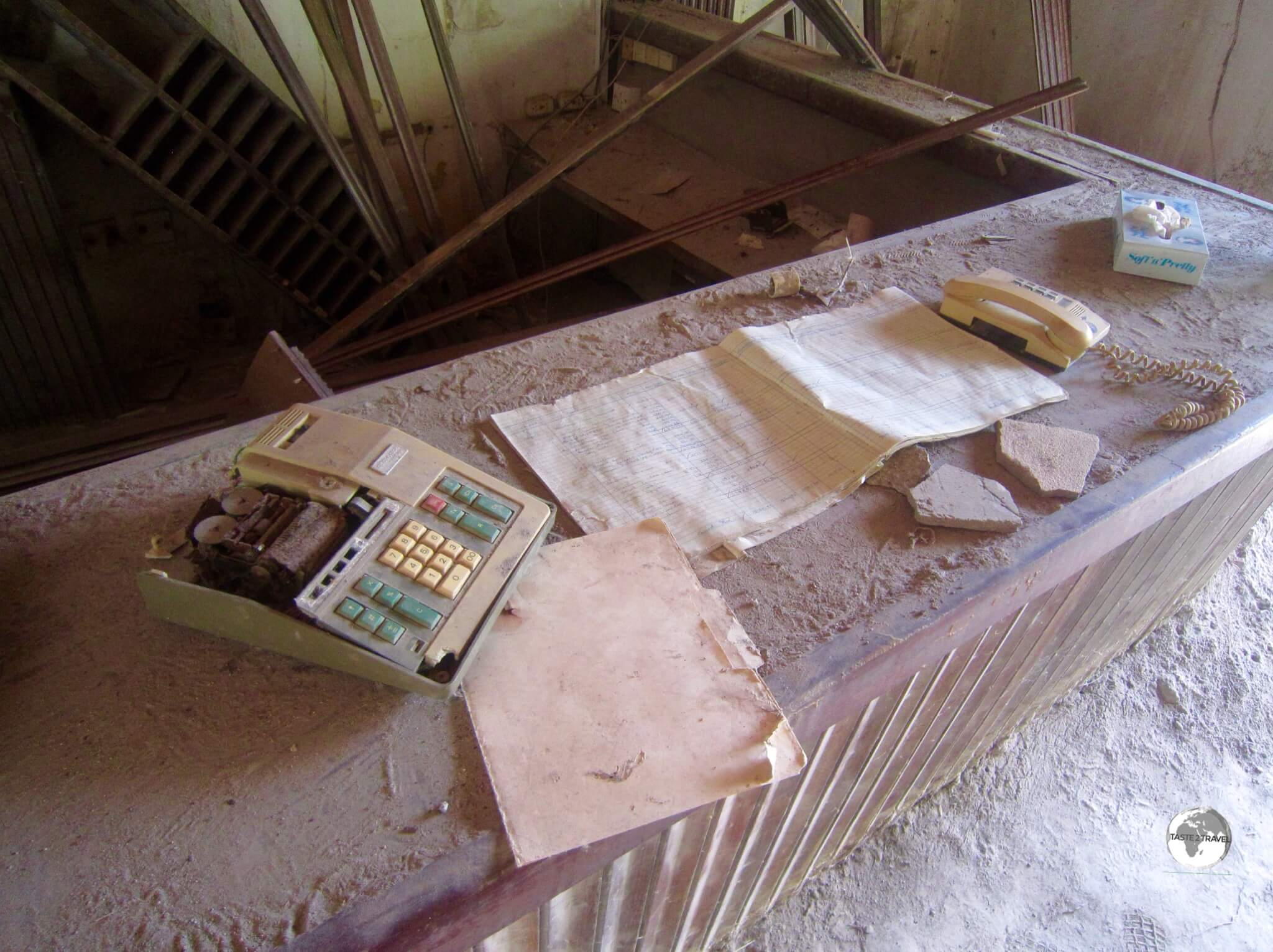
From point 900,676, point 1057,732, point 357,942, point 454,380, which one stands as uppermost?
point 454,380

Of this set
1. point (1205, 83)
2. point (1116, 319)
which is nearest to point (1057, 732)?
point (1116, 319)

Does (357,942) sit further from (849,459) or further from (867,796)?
(867,796)

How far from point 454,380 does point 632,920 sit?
0.71 m

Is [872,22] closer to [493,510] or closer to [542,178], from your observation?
[542,178]

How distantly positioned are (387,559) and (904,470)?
0.61 meters

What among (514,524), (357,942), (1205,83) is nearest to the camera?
(357,942)

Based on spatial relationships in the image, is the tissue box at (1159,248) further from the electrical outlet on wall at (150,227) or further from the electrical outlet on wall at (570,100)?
the electrical outlet on wall at (150,227)

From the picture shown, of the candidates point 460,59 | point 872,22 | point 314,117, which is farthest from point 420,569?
point 872,22

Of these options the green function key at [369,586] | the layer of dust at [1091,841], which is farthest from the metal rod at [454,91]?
the layer of dust at [1091,841]

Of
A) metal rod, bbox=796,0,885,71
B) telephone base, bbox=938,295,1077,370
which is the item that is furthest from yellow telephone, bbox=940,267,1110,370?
metal rod, bbox=796,0,885,71

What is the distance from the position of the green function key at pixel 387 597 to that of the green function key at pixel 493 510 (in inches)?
5.1

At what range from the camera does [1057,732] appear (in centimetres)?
160

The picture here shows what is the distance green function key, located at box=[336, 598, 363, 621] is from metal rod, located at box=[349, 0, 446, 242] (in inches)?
78.3

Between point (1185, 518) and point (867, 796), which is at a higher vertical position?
point (1185, 518)
